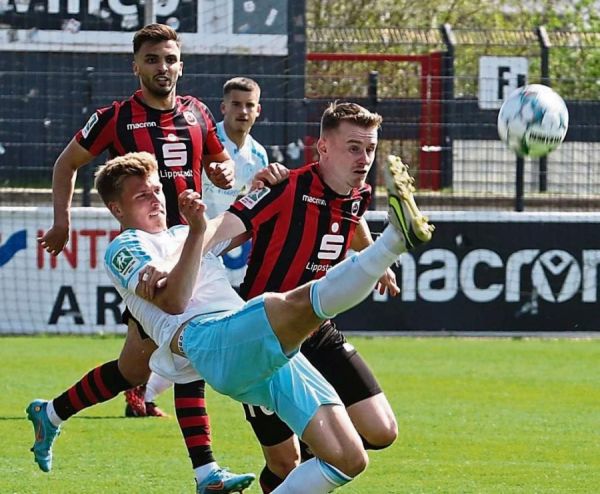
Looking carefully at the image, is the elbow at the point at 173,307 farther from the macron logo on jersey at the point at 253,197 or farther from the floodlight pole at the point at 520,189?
the floodlight pole at the point at 520,189

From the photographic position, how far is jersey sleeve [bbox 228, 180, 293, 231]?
20.5 feet

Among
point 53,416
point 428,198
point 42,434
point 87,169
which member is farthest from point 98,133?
point 428,198

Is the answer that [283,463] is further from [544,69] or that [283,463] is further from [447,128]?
[544,69]

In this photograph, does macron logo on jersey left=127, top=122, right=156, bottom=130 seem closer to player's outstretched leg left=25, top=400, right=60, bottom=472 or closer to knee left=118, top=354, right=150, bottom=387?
knee left=118, top=354, right=150, bottom=387

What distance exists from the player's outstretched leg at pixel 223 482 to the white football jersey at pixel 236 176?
14.6 feet

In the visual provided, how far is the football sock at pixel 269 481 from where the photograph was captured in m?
6.26

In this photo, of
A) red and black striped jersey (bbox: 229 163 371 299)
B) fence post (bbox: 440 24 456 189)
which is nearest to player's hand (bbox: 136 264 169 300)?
red and black striped jersey (bbox: 229 163 371 299)

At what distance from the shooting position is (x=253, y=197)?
20.7 feet

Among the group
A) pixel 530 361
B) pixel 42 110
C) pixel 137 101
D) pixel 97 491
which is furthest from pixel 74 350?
pixel 97 491

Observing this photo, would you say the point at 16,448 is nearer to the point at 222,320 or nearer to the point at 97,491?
the point at 97,491

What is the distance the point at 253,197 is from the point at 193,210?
798 mm

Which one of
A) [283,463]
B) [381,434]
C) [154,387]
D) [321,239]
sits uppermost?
[321,239]

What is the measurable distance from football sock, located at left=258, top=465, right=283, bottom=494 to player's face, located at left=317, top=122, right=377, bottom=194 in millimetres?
1324

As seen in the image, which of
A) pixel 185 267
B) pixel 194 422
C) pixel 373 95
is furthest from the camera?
pixel 373 95
